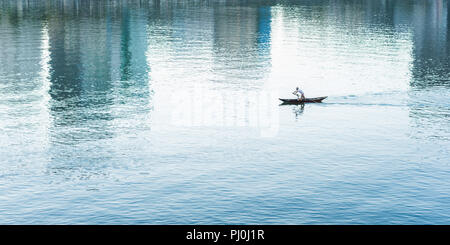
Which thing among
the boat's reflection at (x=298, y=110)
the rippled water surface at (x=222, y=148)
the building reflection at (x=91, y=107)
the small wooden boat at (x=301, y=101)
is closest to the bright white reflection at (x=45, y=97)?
the rippled water surface at (x=222, y=148)

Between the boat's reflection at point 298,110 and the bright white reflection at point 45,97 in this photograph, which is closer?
the bright white reflection at point 45,97

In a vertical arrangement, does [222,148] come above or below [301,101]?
below

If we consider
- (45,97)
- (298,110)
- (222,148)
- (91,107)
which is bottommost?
(222,148)

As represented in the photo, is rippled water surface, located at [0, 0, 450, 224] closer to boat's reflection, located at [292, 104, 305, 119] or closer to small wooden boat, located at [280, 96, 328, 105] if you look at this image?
boat's reflection, located at [292, 104, 305, 119]

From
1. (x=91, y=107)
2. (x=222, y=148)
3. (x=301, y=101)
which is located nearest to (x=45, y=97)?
(x=91, y=107)

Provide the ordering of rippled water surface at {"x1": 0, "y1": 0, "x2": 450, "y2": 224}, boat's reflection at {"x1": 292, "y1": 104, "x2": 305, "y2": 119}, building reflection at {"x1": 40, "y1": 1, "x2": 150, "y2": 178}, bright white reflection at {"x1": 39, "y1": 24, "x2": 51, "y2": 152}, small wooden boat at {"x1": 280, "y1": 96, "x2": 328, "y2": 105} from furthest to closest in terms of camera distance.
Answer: small wooden boat at {"x1": 280, "y1": 96, "x2": 328, "y2": 105}
boat's reflection at {"x1": 292, "y1": 104, "x2": 305, "y2": 119}
bright white reflection at {"x1": 39, "y1": 24, "x2": 51, "y2": 152}
building reflection at {"x1": 40, "y1": 1, "x2": 150, "y2": 178}
rippled water surface at {"x1": 0, "y1": 0, "x2": 450, "y2": 224}

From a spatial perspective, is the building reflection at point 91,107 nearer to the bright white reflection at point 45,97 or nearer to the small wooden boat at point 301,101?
the bright white reflection at point 45,97

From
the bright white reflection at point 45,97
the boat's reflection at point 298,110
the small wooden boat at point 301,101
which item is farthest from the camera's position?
the small wooden boat at point 301,101

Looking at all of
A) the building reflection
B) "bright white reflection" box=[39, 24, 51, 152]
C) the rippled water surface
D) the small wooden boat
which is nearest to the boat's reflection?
the rippled water surface

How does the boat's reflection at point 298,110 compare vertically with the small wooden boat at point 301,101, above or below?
below

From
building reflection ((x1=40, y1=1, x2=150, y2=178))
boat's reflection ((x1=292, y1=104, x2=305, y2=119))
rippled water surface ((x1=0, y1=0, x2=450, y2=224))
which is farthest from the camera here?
boat's reflection ((x1=292, y1=104, x2=305, y2=119))

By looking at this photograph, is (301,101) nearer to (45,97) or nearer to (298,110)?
(298,110)

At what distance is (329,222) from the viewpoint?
76250mm

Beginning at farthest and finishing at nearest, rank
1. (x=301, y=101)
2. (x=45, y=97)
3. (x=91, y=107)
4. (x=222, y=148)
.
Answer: (x=45, y=97) < (x=91, y=107) < (x=301, y=101) < (x=222, y=148)
